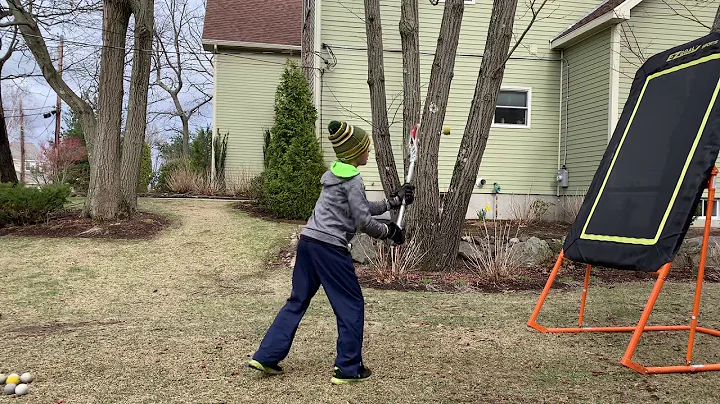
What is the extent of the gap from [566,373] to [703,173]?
5.12 ft

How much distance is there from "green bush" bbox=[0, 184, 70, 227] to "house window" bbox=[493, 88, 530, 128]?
32.1 feet

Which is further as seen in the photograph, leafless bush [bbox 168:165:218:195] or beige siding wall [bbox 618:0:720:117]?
leafless bush [bbox 168:165:218:195]

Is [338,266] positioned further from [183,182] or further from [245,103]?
[245,103]

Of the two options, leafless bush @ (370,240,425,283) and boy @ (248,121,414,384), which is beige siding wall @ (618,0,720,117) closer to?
leafless bush @ (370,240,425,283)

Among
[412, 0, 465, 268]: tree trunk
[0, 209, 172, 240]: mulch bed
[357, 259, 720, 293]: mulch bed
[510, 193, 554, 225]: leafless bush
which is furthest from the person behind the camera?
[510, 193, 554, 225]: leafless bush

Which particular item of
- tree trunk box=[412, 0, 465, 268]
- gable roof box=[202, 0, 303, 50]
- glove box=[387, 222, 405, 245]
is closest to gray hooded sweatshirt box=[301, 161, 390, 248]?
glove box=[387, 222, 405, 245]

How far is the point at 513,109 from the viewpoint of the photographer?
13.5 metres

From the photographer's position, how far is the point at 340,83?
500 inches

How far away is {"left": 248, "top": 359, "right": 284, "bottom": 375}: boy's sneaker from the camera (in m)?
3.46

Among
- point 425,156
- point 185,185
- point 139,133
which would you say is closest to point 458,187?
point 425,156

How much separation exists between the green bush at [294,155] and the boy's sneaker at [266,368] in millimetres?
7815

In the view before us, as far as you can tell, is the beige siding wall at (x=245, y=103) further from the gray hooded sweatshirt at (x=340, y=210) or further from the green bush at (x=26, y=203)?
the gray hooded sweatshirt at (x=340, y=210)

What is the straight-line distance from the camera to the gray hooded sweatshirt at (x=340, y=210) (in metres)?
3.42

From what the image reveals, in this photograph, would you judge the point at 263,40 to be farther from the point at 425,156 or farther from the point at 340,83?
the point at 425,156
